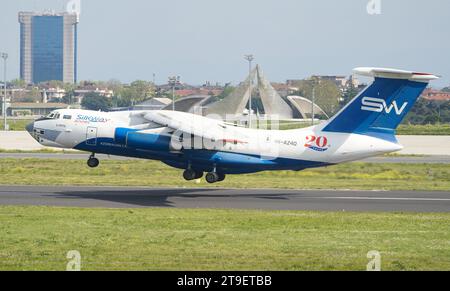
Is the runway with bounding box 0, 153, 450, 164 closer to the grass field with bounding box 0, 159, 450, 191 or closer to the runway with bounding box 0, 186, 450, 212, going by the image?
the grass field with bounding box 0, 159, 450, 191

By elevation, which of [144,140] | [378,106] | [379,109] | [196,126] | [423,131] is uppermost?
[378,106]

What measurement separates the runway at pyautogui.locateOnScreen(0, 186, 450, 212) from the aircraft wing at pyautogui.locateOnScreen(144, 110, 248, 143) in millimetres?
2486

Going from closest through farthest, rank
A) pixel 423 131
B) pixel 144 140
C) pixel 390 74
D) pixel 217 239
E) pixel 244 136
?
pixel 217 239
pixel 390 74
pixel 144 140
pixel 244 136
pixel 423 131

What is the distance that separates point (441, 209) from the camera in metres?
31.4

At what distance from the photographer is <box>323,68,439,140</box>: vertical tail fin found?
108ft

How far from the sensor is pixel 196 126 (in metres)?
35.4

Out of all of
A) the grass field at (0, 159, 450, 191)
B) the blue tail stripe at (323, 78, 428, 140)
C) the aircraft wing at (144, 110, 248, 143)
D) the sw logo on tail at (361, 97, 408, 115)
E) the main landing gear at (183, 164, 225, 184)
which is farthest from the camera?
the grass field at (0, 159, 450, 191)

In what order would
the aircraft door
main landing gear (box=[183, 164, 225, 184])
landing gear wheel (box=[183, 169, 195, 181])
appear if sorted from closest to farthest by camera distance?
main landing gear (box=[183, 164, 225, 184]) → the aircraft door → landing gear wheel (box=[183, 169, 195, 181])

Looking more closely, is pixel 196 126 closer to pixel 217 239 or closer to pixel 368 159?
pixel 217 239

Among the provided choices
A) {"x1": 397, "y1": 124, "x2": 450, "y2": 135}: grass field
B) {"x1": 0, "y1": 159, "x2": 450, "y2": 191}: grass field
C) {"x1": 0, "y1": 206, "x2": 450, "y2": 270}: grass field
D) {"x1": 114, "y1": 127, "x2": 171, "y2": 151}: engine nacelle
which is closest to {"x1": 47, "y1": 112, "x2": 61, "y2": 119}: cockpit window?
{"x1": 0, "y1": 159, "x2": 450, "y2": 191}: grass field

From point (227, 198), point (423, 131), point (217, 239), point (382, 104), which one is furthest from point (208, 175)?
point (423, 131)

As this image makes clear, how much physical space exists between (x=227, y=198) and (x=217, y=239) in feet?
36.7
